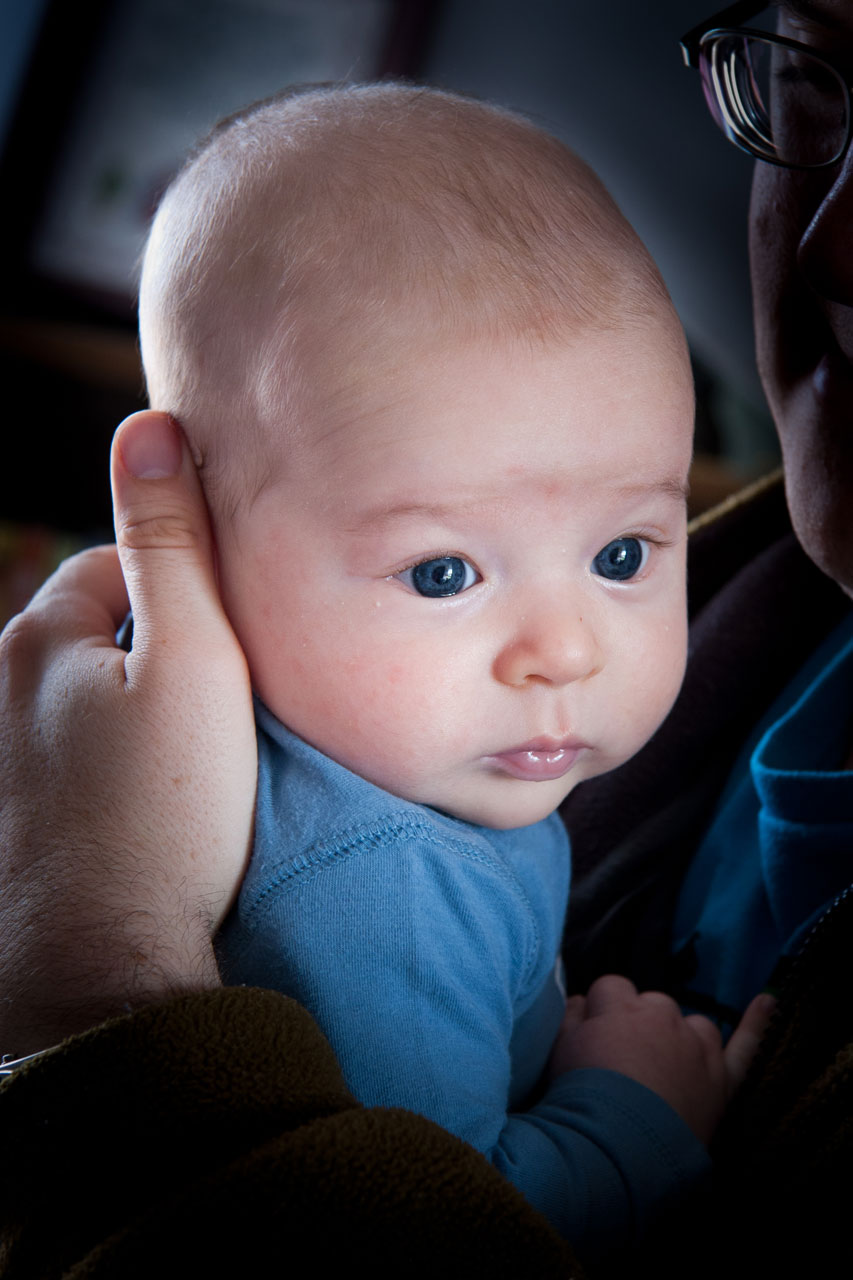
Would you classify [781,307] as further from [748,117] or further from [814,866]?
[814,866]

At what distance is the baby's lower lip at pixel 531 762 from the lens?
77 cm

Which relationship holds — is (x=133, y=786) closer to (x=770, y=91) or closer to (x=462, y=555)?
(x=462, y=555)

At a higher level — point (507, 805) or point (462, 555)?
point (462, 555)

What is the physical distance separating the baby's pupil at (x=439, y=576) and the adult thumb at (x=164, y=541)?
0.51 feet

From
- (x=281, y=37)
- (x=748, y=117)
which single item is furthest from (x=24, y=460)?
(x=748, y=117)

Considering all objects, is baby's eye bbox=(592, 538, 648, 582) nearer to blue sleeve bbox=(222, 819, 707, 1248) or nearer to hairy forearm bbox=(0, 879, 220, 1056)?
blue sleeve bbox=(222, 819, 707, 1248)

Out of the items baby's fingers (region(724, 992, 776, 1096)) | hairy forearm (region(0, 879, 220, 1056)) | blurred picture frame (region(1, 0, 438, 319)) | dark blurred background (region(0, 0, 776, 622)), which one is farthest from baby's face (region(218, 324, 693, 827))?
blurred picture frame (region(1, 0, 438, 319))

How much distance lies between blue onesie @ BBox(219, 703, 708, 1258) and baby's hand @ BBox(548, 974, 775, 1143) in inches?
1.4

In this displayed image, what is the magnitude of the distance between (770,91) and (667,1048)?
34.3 inches

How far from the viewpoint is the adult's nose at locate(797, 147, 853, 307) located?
0.84 meters

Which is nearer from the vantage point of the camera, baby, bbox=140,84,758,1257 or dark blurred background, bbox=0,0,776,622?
baby, bbox=140,84,758,1257

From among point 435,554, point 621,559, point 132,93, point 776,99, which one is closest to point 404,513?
point 435,554

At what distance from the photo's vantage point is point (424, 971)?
712mm

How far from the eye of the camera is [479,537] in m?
0.72
